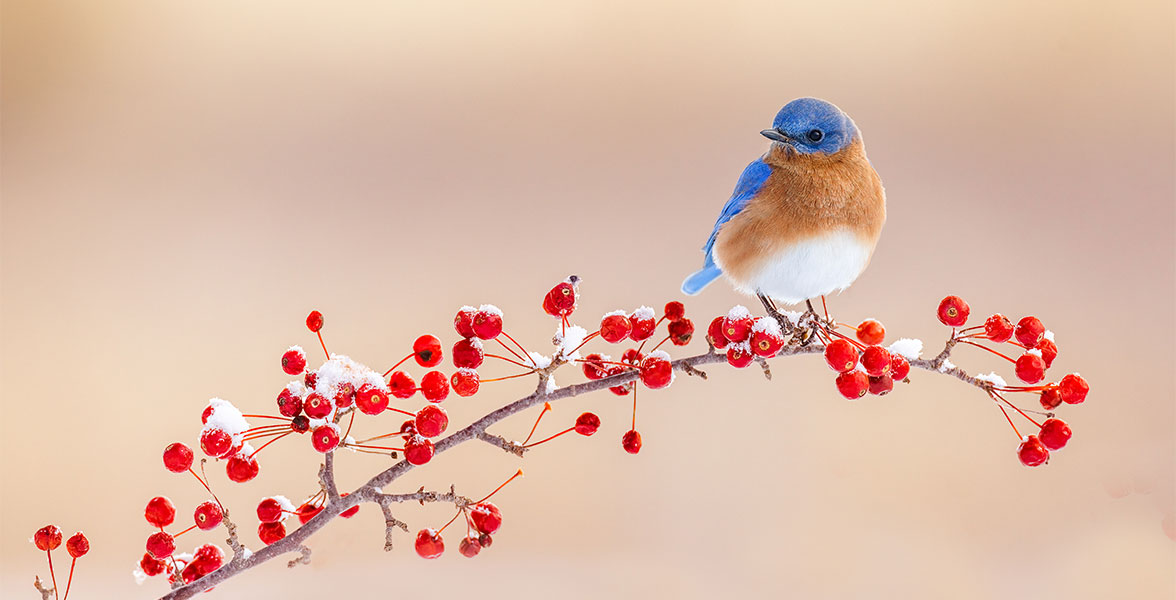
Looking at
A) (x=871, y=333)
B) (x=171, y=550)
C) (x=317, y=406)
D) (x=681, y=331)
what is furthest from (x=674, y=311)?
(x=171, y=550)

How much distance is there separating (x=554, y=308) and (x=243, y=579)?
0.83 metres

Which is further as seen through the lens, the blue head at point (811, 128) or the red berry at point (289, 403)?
the blue head at point (811, 128)

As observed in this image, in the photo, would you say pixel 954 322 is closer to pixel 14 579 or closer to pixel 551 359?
pixel 551 359

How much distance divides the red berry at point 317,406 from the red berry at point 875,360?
0.94 ft

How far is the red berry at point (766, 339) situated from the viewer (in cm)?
49

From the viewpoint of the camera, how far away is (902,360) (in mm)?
515

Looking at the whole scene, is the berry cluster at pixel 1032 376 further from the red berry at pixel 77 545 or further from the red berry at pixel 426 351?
the red berry at pixel 77 545

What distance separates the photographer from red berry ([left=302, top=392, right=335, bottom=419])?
1.47 feet

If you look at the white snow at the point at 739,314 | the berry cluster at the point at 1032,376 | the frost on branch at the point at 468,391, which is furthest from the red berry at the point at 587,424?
the berry cluster at the point at 1032,376

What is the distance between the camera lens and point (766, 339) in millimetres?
486

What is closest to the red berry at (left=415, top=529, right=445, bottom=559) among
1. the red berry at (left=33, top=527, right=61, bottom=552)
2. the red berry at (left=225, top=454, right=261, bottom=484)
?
the red berry at (left=225, top=454, right=261, bottom=484)

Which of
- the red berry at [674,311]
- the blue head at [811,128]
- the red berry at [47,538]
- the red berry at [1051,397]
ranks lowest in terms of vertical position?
the red berry at [47,538]

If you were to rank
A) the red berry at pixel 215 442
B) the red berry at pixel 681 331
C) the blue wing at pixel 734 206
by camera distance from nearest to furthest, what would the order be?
1. the red berry at pixel 215 442
2. the red berry at pixel 681 331
3. the blue wing at pixel 734 206

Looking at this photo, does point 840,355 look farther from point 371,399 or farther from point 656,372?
point 371,399
